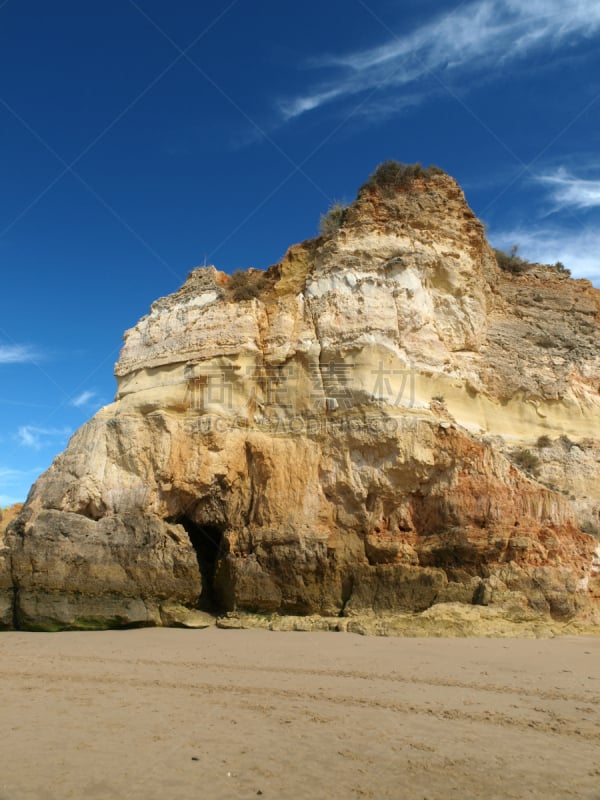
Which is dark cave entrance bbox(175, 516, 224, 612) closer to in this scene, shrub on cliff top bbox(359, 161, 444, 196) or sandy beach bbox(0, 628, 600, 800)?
sandy beach bbox(0, 628, 600, 800)

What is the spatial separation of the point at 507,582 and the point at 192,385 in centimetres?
733

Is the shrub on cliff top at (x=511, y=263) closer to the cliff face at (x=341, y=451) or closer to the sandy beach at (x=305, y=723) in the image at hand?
the cliff face at (x=341, y=451)

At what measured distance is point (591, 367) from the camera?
15875mm

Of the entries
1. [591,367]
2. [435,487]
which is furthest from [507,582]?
[591,367]

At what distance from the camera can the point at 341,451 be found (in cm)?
1258

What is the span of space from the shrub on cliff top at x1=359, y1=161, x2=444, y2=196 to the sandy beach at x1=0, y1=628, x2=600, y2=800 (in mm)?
10445

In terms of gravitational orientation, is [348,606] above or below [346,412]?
below

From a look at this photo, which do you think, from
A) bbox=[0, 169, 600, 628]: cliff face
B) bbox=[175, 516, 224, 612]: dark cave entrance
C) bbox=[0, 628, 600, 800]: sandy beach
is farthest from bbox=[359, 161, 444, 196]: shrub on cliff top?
bbox=[0, 628, 600, 800]: sandy beach

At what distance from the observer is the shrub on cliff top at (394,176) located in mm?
15202

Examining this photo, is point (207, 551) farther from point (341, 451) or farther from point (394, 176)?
point (394, 176)

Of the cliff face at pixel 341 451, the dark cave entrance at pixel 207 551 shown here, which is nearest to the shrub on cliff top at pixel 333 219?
the cliff face at pixel 341 451

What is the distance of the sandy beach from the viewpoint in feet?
12.4

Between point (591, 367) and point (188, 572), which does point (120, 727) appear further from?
point (591, 367)

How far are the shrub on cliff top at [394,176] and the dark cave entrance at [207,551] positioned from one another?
8485mm
